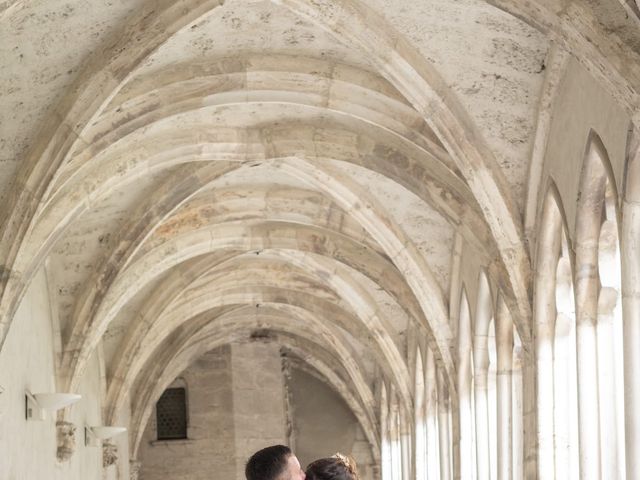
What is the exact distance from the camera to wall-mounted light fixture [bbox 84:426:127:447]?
47.2 ft

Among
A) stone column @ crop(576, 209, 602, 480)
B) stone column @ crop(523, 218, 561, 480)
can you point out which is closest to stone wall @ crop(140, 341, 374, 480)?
stone column @ crop(523, 218, 561, 480)

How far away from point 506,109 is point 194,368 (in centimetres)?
1449

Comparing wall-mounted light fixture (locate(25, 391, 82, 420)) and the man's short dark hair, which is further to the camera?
wall-mounted light fixture (locate(25, 391, 82, 420))

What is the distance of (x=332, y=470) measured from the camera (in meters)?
3.65

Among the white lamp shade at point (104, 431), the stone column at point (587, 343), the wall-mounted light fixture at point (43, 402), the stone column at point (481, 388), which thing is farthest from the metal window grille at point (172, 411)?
the stone column at point (587, 343)

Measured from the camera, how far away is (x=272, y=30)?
994 cm

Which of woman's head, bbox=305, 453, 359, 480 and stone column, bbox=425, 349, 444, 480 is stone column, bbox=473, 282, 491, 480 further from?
woman's head, bbox=305, 453, 359, 480

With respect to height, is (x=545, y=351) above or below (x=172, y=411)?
above

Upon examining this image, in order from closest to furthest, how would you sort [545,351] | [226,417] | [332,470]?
[332,470] < [545,351] < [226,417]

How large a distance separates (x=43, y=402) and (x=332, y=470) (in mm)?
7680

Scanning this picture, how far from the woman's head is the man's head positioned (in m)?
0.04

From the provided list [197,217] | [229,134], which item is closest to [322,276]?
[197,217]

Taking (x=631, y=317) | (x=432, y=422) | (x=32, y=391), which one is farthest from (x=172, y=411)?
(x=631, y=317)

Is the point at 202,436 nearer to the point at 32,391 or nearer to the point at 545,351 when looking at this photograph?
the point at 32,391
